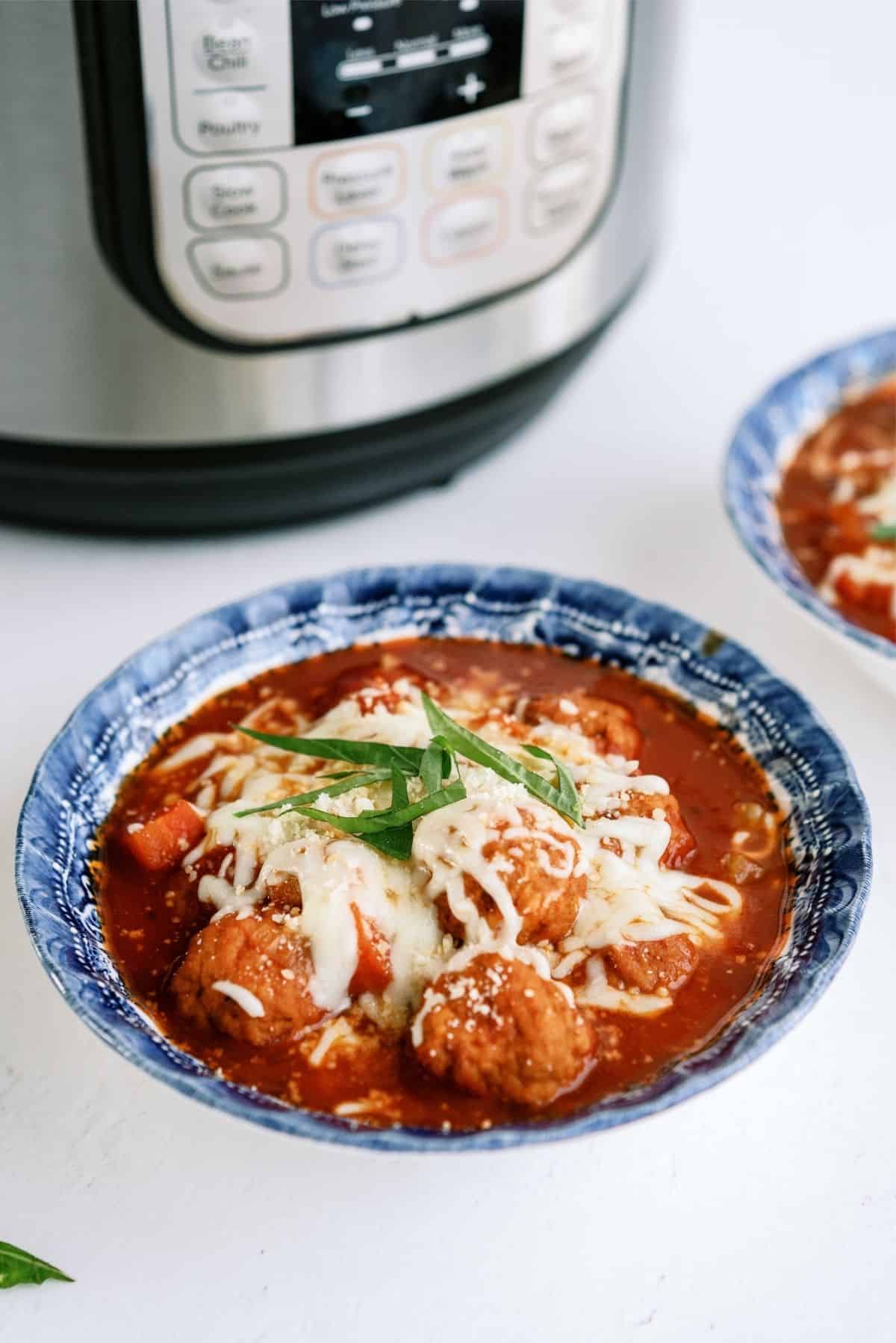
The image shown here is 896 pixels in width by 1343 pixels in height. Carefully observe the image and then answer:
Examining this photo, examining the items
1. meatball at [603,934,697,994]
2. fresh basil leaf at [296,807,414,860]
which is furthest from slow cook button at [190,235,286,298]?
meatball at [603,934,697,994]

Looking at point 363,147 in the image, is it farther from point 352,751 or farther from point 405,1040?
point 405,1040

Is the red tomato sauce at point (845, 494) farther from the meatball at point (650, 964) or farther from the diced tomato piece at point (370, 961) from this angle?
the diced tomato piece at point (370, 961)

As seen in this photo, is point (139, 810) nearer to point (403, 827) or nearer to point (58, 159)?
point (403, 827)

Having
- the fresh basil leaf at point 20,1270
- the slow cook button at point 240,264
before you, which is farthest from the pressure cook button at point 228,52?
the fresh basil leaf at point 20,1270

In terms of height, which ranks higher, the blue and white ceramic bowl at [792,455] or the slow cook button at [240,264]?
the slow cook button at [240,264]

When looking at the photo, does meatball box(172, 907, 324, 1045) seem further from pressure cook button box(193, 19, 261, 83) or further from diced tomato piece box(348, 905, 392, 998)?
pressure cook button box(193, 19, 261, 83)

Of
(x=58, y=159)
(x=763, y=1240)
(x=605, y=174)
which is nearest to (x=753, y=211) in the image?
(x=605, y=174)

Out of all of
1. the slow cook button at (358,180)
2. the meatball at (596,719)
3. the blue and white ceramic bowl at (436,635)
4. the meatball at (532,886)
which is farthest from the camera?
the slow cook button at (358,180)
